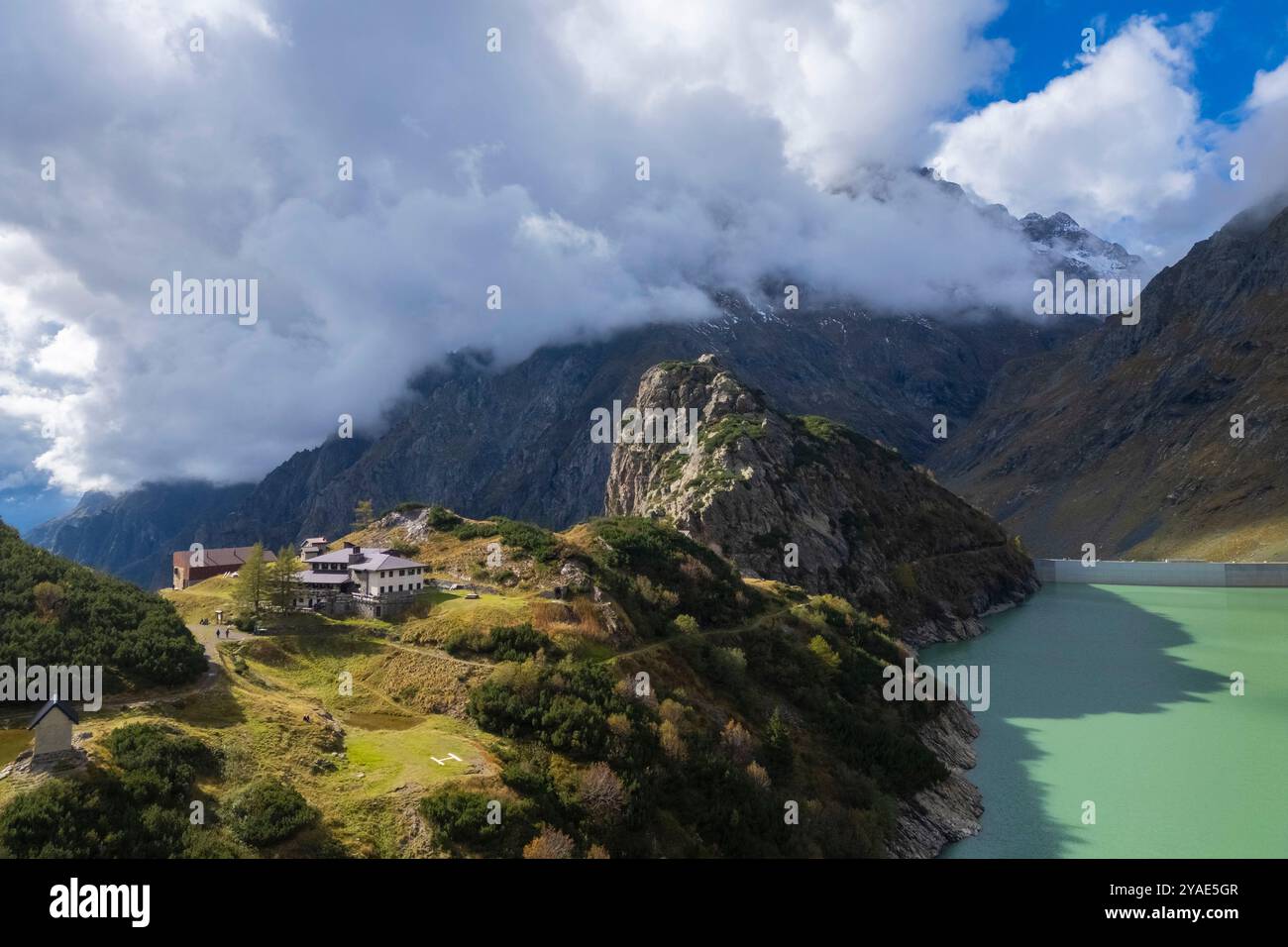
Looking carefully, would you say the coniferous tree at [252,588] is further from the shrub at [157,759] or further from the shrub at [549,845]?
the shrub at [549,845]

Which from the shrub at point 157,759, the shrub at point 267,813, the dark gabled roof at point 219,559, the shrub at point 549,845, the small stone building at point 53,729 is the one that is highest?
the dark gabled roof at point 219,559

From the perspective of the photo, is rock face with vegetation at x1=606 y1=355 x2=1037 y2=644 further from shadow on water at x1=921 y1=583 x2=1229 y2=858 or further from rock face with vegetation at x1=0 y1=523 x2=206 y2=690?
rock face with vegetation at x1=0 y1=523 x2=206 y2=690

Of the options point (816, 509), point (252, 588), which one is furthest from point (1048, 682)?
point (252, 588)

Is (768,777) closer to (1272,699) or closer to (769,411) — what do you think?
(1272,699)

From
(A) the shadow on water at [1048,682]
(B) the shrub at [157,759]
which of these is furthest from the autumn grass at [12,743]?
(A) the shadow on water at [1048,682]

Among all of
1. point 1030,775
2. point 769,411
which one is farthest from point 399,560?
point 769,411

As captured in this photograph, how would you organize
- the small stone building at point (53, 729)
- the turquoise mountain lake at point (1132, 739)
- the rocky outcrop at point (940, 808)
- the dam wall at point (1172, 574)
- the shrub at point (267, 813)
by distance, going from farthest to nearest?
the dam wall at point (1172, 574) < the rocky outcrop at point (940, 808) < the turquoise mountain lake at point (1132, 739) < the shrub at point (267, 813) < the small stone building at point (53, 729)
